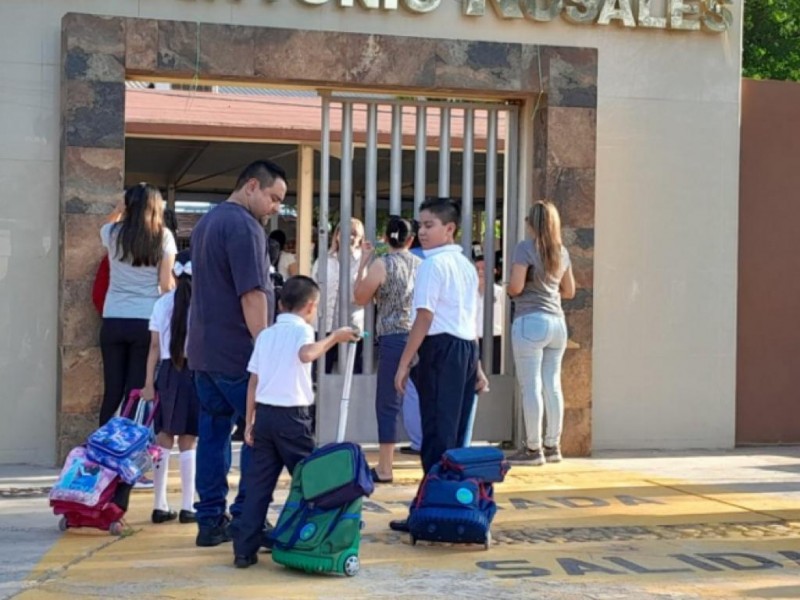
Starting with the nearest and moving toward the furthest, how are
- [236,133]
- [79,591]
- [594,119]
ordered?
1. [79,591]
2. [594,119]
3. [236,133]

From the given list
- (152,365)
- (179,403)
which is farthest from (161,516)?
(152,365)

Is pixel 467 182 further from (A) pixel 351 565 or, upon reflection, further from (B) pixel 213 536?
(A) pixel 351 565

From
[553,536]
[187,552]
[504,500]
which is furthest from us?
[504,500]

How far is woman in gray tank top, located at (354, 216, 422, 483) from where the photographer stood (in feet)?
28.1

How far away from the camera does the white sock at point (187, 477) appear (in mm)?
7020

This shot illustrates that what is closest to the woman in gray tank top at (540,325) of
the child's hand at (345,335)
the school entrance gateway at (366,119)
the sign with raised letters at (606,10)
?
the school entrance gateway at (366,119)

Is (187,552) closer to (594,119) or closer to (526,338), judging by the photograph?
(526,338)

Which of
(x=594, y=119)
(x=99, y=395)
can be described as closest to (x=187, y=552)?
(x=99, y=395)

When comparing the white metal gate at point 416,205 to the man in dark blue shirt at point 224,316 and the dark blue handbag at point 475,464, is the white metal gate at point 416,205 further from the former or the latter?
the dark blue handbag at point 475,464

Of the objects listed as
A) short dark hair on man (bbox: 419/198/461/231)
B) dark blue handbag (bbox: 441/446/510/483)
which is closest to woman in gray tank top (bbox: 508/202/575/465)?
short dark hair on man (bbox: 419/198/461/231)

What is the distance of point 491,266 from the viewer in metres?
10.2

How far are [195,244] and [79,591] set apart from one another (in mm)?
1756

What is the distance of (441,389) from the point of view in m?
6.73

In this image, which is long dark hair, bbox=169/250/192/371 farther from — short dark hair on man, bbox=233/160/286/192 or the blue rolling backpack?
the blue rolling backpack
